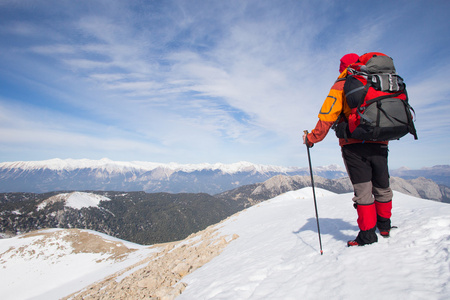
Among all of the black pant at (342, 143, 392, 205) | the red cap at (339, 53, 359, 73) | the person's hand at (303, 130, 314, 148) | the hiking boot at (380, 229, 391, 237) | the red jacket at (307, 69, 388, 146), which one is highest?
the red cap at (339, 53, 359, 73)

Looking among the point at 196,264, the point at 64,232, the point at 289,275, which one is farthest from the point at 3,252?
the point at 289,275

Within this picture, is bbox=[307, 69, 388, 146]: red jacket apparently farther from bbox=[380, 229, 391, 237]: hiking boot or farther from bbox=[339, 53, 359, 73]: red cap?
bbox=[380, 229, 391, 237]: hiking boot

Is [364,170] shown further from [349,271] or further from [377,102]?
[349,271]

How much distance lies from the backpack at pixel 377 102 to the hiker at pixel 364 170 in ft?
0.82

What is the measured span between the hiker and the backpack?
25cm

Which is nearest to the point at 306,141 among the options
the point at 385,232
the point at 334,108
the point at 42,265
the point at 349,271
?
the point at 334,108

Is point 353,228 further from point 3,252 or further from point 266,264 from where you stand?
point 3,252

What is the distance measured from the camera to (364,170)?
4145 mm

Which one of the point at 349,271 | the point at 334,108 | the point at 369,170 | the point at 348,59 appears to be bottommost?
the point at 349,271

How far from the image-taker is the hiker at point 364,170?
405 centimetres

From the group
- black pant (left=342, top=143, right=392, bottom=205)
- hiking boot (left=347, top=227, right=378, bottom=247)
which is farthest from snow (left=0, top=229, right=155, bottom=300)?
black pant (left=342, top=143, right=392, bottom=205)

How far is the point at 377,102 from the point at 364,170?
4.73ft

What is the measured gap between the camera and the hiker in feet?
13.3

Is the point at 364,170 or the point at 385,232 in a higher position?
the point at 364,170
